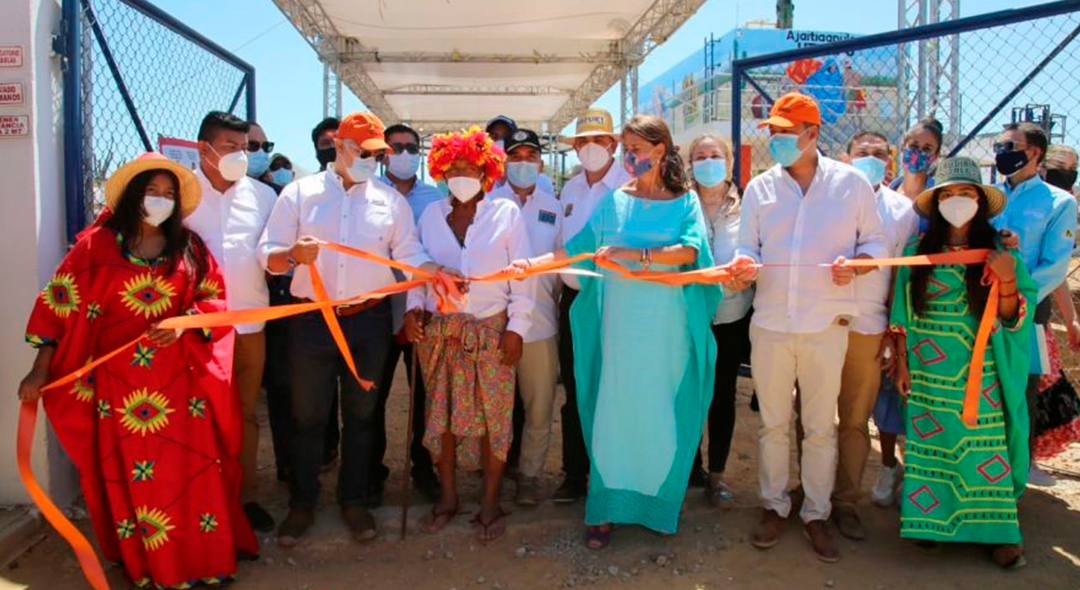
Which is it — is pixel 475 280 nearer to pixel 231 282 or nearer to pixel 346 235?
pixel 346 235

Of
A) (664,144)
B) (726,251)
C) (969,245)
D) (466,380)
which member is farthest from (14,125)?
(969,245)

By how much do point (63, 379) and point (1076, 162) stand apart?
5.68m

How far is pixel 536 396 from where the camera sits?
13.3 feet

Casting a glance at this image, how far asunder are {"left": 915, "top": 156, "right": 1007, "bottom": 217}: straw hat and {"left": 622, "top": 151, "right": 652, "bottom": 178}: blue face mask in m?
1.31

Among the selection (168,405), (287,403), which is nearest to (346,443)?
(287,403)

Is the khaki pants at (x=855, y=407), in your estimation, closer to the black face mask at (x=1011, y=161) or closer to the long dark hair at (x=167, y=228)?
the black face mask at (x=1011, y=161)

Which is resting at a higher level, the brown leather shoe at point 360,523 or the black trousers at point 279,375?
the black trousers at point 279,375

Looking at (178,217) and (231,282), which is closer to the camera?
(178,217)

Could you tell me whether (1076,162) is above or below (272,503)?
above

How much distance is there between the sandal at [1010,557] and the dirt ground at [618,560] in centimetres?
5

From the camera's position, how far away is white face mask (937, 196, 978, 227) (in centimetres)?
341

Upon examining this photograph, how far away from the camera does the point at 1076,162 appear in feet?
15.2

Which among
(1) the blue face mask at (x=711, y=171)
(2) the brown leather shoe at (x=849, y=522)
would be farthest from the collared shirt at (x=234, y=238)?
(2) the brown leather shoe at (x=849, y=522)

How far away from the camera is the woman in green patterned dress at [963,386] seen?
3.46 m
